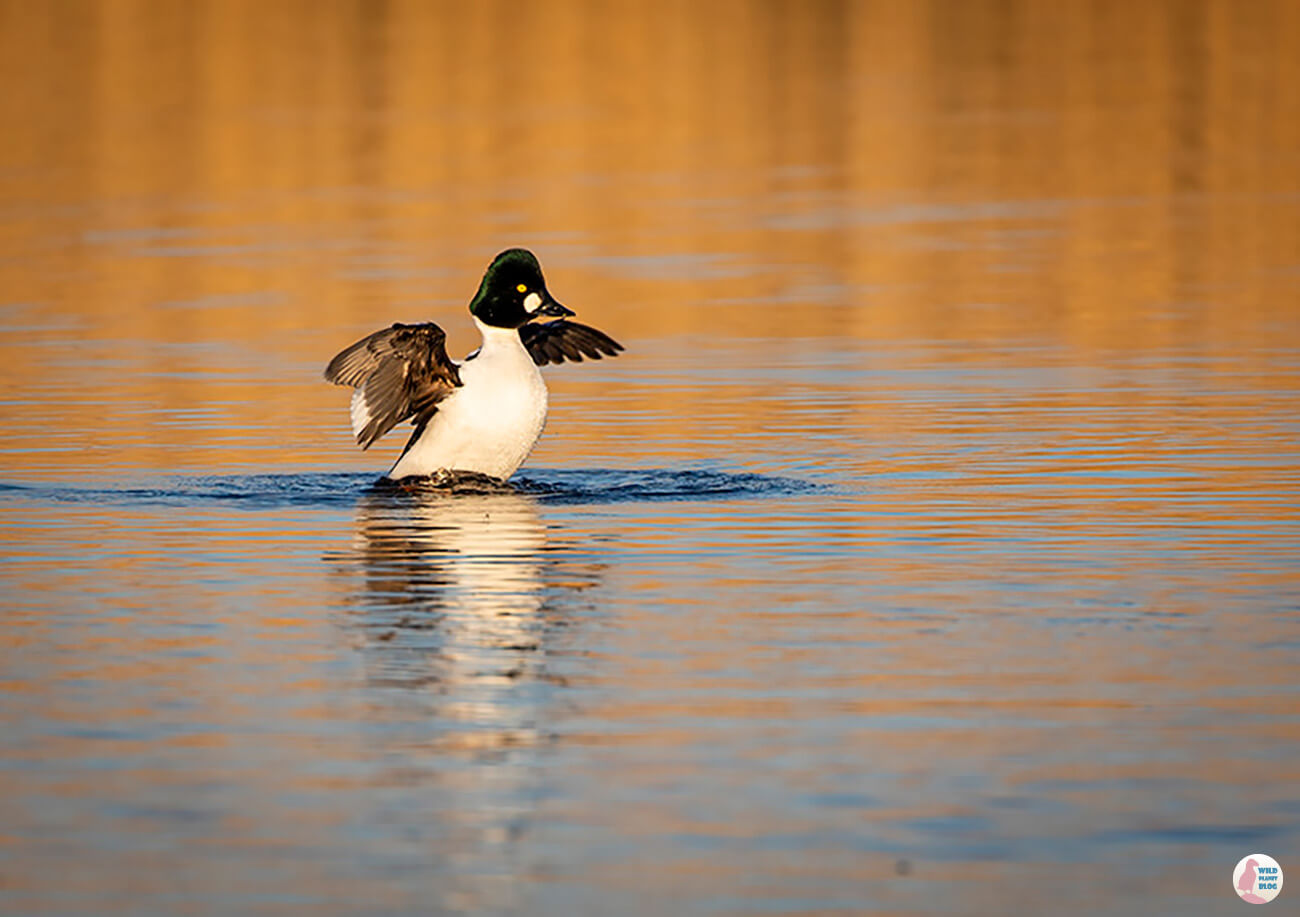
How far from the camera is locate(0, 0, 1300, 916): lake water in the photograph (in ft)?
25.4

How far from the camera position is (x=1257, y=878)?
7312mm

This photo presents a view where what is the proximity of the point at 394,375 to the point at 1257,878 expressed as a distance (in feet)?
27.6

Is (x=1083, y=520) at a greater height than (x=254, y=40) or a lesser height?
lesser

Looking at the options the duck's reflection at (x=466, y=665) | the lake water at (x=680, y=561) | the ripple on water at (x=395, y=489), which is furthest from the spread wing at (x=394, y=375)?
the duck's reflection at (x=466, y=665)

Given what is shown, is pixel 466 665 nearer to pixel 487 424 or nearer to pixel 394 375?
pixel 487 424

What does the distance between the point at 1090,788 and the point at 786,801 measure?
2.92 feet

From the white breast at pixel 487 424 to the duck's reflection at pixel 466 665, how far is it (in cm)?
52

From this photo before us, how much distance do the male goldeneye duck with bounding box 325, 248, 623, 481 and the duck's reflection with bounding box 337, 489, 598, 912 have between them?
572 millimetres

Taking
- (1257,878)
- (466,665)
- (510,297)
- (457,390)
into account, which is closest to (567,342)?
(510,297)

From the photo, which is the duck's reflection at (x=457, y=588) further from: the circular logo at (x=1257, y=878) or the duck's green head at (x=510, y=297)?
the circular logo at (x=1257, y=878)

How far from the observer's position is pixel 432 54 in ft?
211

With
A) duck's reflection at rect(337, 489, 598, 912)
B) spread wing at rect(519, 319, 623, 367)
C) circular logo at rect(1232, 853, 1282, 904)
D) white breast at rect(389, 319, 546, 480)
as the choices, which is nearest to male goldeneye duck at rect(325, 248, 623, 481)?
white breast at rect(389, 319, 546, 480)

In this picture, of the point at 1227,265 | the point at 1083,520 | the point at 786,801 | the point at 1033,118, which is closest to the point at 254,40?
the point at 1033,118

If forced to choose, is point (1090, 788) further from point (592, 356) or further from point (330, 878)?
point (592, 356)
